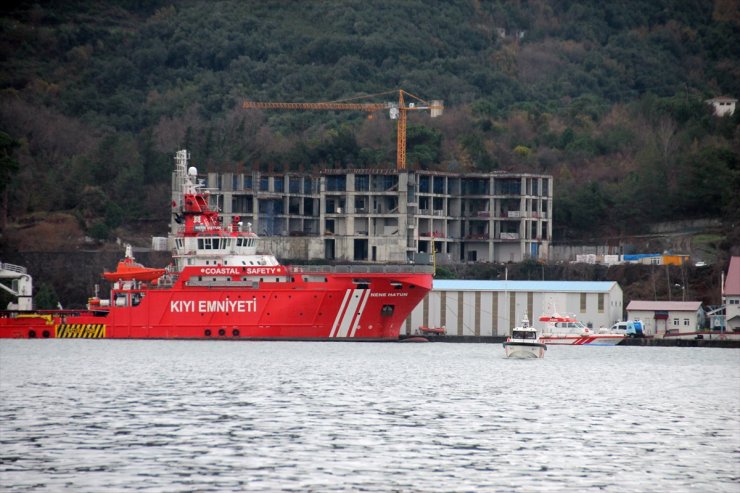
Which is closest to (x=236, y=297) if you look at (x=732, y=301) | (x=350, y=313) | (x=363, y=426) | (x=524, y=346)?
(x=350, y=313)

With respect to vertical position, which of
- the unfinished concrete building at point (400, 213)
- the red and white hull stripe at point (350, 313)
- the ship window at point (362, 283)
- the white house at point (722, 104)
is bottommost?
the red and white hull stripe at point (350, 313)

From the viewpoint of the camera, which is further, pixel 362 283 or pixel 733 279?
pixel 733 279

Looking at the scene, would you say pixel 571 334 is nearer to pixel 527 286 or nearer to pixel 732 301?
pixel 527 286

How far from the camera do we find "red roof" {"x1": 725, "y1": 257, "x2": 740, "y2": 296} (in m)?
78.7

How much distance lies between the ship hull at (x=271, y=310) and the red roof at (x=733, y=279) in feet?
58.0

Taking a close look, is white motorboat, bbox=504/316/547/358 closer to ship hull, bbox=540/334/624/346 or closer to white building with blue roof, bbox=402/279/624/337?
ship hull, bbox=540/334/624/346

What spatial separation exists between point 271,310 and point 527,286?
54.3ft

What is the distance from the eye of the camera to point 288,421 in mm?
35094

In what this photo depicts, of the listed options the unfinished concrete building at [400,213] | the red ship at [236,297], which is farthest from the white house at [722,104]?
the red ship at [236,297]

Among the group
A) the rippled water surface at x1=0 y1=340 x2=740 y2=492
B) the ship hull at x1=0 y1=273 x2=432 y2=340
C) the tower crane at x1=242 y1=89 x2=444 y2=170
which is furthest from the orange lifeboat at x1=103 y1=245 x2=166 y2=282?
the tower crane at x1=242 y1=89 x2=444 y2=170

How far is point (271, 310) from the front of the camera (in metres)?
72.1

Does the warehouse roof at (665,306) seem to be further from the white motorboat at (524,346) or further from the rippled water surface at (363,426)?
the rippled water surface at (363,426)

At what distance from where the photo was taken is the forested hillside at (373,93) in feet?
358

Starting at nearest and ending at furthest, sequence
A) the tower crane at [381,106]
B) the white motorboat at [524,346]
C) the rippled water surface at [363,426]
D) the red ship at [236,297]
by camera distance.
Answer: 1. the rippled water surface at [363,426]
2. the white motorboat at [524,346]
3. the red ship at [236,297]
4. the tower crane at [381,106]
